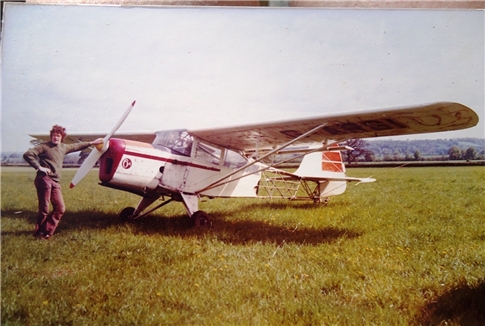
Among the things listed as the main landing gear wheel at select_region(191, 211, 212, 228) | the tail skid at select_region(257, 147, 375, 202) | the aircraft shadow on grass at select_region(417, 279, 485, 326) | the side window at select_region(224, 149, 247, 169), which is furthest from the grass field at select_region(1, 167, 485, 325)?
the tail skid at select_region(257, 147, 375, 202)

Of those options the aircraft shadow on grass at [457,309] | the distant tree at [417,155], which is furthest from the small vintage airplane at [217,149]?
the aircraft shadow on grass at [457,309]

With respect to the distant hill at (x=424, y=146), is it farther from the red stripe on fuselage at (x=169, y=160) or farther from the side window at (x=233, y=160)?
the red stripe on fuselage at (x=169, y=160)

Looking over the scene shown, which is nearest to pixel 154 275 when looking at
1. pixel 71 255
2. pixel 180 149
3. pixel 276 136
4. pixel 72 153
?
pixel 71 255

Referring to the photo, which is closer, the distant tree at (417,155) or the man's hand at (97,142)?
the man's hand at (97,142)

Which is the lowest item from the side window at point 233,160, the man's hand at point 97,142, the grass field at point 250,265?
the grass field at point 250,265

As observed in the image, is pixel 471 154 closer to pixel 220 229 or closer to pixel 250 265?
pixel 250 265

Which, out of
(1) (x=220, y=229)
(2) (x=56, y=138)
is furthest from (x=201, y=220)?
(2) (x=56, y=138)

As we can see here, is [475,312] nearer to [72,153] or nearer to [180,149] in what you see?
[180,149]
